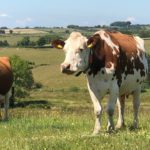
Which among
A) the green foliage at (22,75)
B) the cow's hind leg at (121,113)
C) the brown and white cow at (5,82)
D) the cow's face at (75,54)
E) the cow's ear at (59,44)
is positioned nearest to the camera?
the cow's face at (75,54)

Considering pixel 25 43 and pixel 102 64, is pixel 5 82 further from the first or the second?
pixel 25 43

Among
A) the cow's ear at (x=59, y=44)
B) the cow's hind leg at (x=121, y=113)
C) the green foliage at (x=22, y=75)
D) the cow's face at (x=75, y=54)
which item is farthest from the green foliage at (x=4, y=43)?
the cow's face at (x=75, y=54)

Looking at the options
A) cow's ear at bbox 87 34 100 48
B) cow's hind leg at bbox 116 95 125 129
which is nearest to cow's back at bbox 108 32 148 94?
cow's ear at bbox 87 34 100 48

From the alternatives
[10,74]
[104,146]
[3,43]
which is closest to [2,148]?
[104,146]

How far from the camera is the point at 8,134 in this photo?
11.7 meters

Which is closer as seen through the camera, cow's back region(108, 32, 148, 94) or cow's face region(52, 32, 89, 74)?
cow's face region(52, 32, 89, 74)

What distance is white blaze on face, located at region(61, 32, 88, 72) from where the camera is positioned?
34.0 feet

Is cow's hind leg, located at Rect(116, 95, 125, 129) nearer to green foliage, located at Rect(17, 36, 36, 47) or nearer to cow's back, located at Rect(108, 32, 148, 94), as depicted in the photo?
cow's back, located at Rect(108, 32, 148, 94)

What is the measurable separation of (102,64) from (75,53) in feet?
3.09

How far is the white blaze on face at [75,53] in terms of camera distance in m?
10.4

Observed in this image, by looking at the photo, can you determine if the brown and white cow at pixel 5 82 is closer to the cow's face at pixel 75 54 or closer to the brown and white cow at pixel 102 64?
the brown and white cow at pixel 102 64

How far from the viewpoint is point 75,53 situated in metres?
10.5

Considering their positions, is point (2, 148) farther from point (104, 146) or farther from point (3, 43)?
point (3, 43)

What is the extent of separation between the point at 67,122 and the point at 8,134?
2.76m
